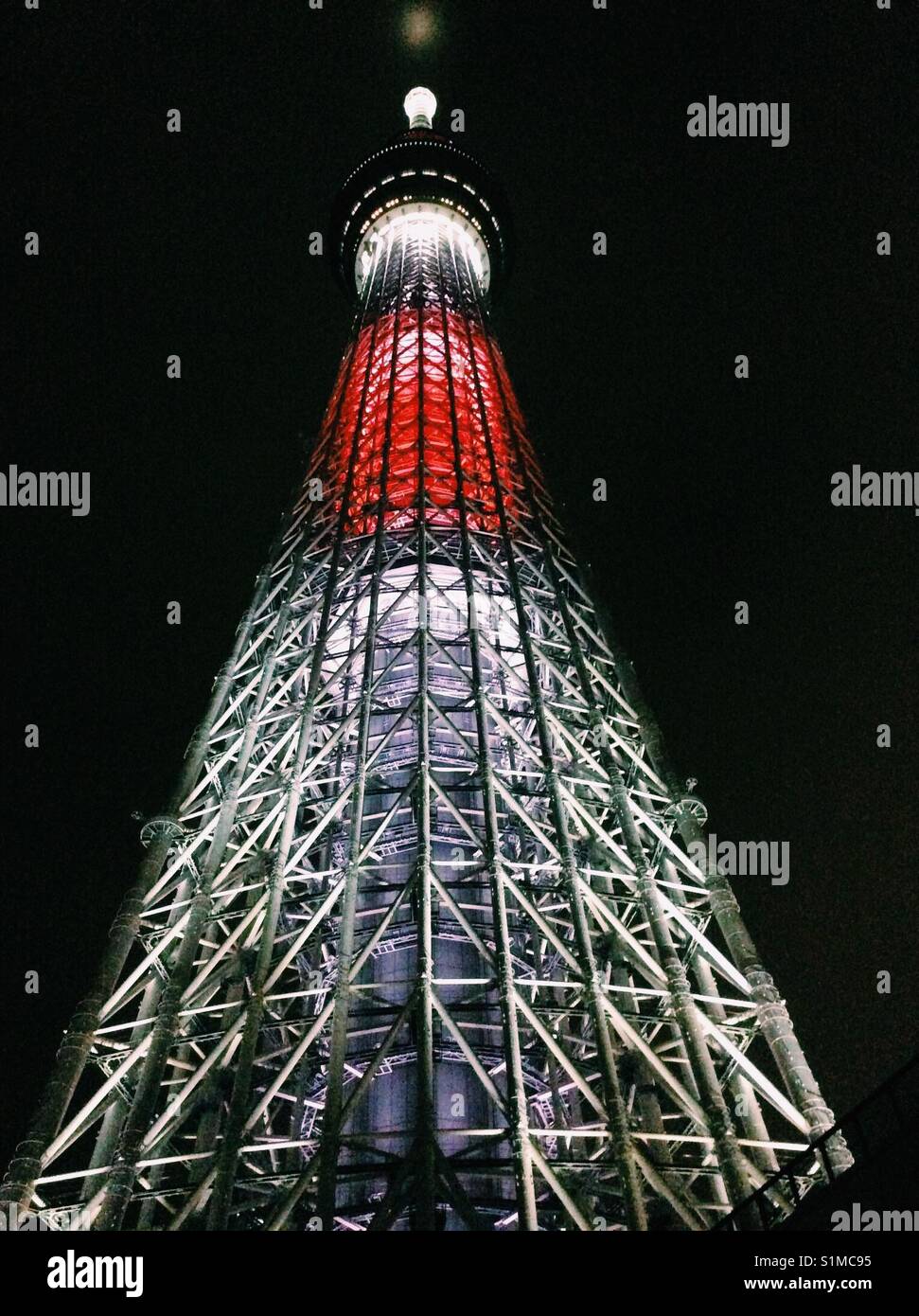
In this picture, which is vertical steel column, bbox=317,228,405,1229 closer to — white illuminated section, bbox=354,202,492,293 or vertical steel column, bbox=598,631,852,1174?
vertical steel column, bbox=598,631,852,1174

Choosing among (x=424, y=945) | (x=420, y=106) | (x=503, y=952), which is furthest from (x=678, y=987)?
(x=420, y=106)

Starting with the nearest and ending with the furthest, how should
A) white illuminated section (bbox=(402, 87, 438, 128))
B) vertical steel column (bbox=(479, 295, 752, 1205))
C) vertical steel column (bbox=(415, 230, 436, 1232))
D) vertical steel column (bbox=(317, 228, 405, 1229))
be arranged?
vertical steel column (bbox=(415, 230, 436, 1232)), vertical steel column (bbox=(317, 228, 405, 1229)), vertical steel column (bbox=(479, 295, 752, 1205)), white illuminated section (bbox=(402, 87, 438, 128))

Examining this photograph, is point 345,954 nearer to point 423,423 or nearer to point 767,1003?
point 767,1003

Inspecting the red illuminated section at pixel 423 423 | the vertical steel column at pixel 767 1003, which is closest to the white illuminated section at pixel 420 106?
the red illuminated section at pixel 423 423

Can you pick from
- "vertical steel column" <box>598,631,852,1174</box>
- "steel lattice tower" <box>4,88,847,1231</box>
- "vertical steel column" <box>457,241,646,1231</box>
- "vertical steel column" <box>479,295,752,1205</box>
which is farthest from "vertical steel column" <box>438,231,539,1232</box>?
"vertical steel column" <box>598,631,852,1174</box>

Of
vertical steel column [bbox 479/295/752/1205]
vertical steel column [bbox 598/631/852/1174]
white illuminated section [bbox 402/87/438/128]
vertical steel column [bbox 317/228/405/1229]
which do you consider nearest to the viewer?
vertical steel column [bbox 317/228/405/1229]
